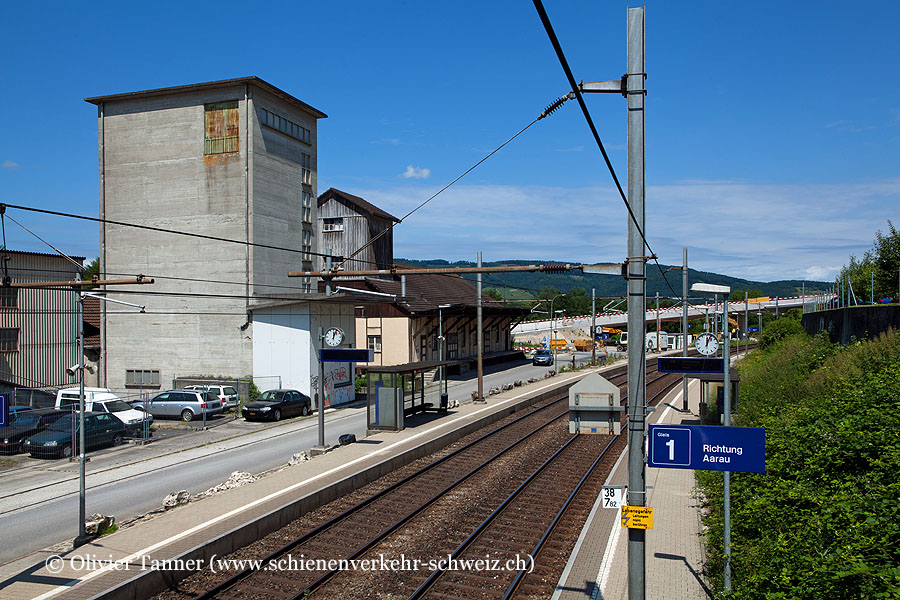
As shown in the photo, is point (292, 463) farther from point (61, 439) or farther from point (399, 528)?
point (61, 439)

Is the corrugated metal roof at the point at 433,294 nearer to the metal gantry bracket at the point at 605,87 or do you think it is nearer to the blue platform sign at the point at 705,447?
the blue platform sign at the point at 705,447

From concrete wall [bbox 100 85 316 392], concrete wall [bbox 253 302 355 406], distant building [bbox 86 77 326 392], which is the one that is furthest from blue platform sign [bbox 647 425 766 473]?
concrete wall [bbox 100 85 316 392]

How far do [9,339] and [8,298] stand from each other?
7.29 ft

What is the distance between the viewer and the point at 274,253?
38.2 meters

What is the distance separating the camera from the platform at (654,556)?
9.27 meters

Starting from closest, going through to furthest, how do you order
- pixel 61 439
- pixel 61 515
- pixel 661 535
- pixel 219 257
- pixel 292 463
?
1. pixel 661 535
2. pixel 61 515
3. pixel 292 463
4. pixel 61 439
5. pixel 219 257

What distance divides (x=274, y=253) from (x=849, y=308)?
98.0 feet


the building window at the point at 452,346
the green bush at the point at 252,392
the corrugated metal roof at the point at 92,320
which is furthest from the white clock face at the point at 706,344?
the corrugated metal roof at the point at 92,320

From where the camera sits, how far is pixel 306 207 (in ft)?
137

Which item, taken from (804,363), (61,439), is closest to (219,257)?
(61,439)

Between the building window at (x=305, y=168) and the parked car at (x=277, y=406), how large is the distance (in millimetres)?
16630

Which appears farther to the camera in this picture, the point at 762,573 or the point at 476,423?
the point at 476,423

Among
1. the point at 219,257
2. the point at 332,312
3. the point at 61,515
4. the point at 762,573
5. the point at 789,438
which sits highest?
the point at 219,257

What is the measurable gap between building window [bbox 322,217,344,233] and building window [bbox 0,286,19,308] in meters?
27.0
